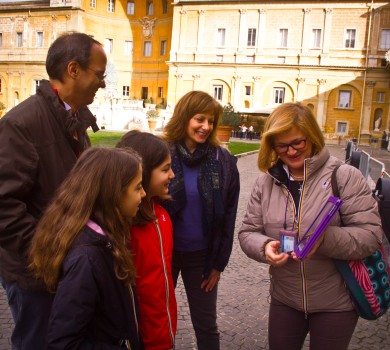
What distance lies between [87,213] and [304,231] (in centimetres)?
114

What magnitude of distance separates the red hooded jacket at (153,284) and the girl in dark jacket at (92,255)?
32 centimetres

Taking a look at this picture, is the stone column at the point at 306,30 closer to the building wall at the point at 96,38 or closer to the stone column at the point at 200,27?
the stone column at the point at 200,27

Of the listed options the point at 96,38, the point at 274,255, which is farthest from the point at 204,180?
the point at 96,38

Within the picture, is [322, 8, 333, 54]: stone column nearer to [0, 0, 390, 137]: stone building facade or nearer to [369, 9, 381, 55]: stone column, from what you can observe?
[0, 0, 390, 137]: stone building facade

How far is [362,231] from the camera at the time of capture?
211cm

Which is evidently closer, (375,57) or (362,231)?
(362,231)

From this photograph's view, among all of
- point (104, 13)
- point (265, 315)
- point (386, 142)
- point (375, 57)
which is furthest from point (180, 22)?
point (265, 315)

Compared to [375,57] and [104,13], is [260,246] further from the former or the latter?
[104,13]

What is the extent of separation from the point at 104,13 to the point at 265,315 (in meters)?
47.8

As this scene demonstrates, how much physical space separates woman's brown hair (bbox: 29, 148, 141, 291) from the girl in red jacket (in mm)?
367

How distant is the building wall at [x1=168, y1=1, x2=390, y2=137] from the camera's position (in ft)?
118

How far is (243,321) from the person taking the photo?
397 centimetres

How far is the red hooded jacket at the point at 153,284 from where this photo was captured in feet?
7.06

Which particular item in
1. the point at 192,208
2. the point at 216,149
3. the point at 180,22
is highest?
the point at 180,22
